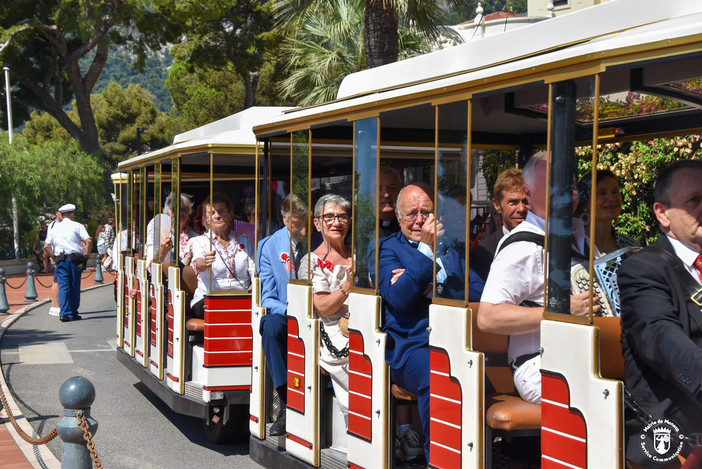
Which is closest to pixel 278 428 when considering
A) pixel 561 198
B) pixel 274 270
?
pixel 274 270

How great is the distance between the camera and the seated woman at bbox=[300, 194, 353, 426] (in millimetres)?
5422

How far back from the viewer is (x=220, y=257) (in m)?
7.71

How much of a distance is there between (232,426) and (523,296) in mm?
4226

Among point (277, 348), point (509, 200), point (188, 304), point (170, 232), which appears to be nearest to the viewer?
point (509, 200)

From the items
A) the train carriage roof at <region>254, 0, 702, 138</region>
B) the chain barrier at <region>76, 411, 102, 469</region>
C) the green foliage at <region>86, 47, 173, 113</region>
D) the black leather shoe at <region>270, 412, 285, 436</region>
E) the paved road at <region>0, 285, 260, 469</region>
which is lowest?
the paved road at <region>0, 285, 260, 469</region>

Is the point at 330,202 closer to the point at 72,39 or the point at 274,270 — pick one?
the point at 274,270

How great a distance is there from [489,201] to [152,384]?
4.98 m

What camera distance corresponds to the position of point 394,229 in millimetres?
5215

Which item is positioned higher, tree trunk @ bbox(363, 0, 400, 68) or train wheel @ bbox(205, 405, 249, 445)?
tree trunk @ bbox(363, 0, 400, 68)

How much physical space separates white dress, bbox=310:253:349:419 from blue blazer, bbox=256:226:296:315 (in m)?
0.64

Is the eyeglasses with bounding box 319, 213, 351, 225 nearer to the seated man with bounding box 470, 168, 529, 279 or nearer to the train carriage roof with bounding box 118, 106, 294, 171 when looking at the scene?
the seated man with bounding box 470, 168, 529, 279

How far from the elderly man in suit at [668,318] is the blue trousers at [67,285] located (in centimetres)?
1337

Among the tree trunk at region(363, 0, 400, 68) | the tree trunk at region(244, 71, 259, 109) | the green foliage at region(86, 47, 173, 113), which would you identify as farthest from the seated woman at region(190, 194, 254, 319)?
the green foliage at region(86, 47, 173, 113)

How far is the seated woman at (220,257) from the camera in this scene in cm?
763
